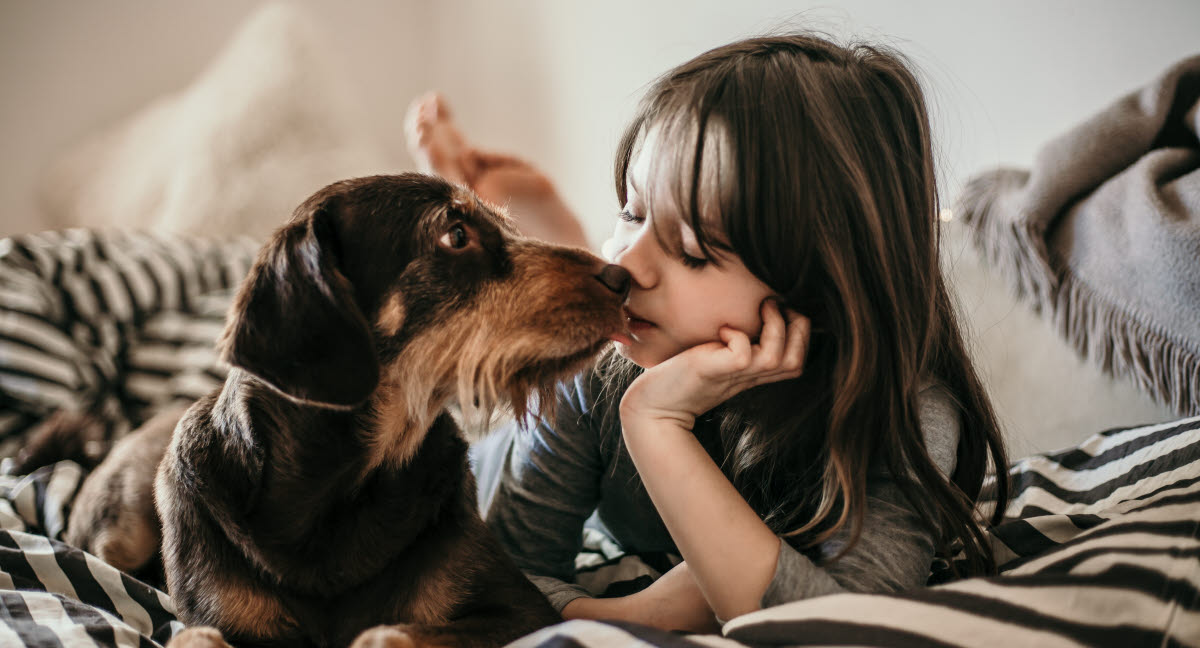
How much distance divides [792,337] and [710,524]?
300 millimetres

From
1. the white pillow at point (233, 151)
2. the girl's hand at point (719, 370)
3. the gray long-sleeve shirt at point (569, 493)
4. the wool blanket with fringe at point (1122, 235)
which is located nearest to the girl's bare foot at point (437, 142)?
the white pillow at point (233, 151)

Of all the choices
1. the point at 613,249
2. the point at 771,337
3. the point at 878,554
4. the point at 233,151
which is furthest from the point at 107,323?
the point at 878,554

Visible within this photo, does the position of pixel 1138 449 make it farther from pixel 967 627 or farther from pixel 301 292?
pixel 301 292

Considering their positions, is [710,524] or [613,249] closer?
[710,524]

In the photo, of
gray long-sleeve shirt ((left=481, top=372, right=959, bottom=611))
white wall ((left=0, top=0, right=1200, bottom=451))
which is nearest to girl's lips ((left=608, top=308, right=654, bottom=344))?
gray long-sleeve shirt ((left=481, top=372, right=959, bottom=611))

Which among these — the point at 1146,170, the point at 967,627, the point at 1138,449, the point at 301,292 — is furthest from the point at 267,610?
the point at 1146,170

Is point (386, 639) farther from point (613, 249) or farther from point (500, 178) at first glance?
point (500, 178)

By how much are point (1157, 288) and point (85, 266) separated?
261 cm

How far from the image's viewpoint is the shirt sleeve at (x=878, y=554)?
102cm

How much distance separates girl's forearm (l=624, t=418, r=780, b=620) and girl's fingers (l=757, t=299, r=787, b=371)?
16cm

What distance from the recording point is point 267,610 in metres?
1.03

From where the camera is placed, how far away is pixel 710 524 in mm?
1056

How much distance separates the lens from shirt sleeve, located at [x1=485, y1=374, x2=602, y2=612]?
4.88ft

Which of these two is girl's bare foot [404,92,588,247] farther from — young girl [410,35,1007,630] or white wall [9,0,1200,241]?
young girl [410,35,1007,630]
